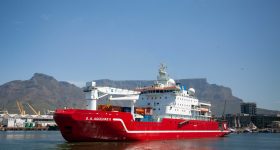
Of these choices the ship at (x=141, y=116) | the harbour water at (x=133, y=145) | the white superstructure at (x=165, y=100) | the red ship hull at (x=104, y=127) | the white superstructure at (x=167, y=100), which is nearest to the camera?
the harbour water at (x=133, y=145)

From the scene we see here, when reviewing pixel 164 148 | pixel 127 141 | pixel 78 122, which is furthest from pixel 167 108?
pixel 78 122

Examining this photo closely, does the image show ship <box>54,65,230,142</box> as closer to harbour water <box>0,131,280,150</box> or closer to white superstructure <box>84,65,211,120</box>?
white superstructure <box>84,65,211,120</box>

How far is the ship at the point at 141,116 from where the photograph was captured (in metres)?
30.0

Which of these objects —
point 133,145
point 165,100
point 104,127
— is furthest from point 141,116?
point 165,100

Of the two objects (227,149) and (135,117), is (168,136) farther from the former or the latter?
(227,149)

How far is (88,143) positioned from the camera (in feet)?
100

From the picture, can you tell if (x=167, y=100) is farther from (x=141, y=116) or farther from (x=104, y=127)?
(x=104, y=127)

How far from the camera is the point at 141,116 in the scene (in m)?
35.7

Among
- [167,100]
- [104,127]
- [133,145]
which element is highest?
[167,100]

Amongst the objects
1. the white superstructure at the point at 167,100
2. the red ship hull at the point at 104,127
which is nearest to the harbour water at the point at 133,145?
the red ship hull at the point at 104,127

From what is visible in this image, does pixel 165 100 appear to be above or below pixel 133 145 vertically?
above

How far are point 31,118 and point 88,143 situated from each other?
291 ft

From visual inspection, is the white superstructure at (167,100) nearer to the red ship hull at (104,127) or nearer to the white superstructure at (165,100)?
the white superstructure at (165,100)

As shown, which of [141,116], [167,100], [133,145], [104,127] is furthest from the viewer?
[167,100]
